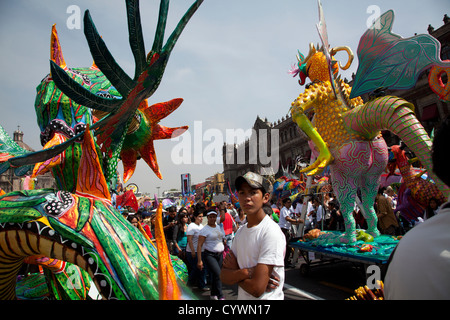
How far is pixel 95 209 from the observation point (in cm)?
188

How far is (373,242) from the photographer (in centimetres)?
509

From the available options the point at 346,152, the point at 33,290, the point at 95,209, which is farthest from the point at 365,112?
the point at 33,290

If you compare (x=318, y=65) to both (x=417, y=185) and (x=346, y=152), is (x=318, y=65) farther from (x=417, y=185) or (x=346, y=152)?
(x=417, y=185)

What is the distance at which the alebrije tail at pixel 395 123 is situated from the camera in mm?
3793

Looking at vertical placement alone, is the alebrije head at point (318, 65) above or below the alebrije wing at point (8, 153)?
above

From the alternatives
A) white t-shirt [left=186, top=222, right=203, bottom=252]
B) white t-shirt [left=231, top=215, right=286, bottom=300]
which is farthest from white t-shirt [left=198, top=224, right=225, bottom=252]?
white t-shirt [left=231, top=215, right=286, bottom=300]

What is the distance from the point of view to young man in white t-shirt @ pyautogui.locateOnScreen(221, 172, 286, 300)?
1632 millimetres

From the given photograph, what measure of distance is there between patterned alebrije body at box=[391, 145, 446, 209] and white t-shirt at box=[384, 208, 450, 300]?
6.89m

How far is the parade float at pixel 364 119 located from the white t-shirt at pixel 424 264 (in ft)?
11.3

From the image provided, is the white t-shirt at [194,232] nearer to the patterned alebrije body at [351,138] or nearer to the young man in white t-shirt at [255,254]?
the patterned alebrije body at [351,138]

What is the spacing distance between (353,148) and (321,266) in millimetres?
3227

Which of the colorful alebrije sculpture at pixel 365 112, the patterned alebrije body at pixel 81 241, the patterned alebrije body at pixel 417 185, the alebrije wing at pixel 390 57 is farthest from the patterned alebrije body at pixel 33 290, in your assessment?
the patterned alebrije body at pixel 417 185

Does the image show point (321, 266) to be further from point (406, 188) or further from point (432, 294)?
point (432, 294)
